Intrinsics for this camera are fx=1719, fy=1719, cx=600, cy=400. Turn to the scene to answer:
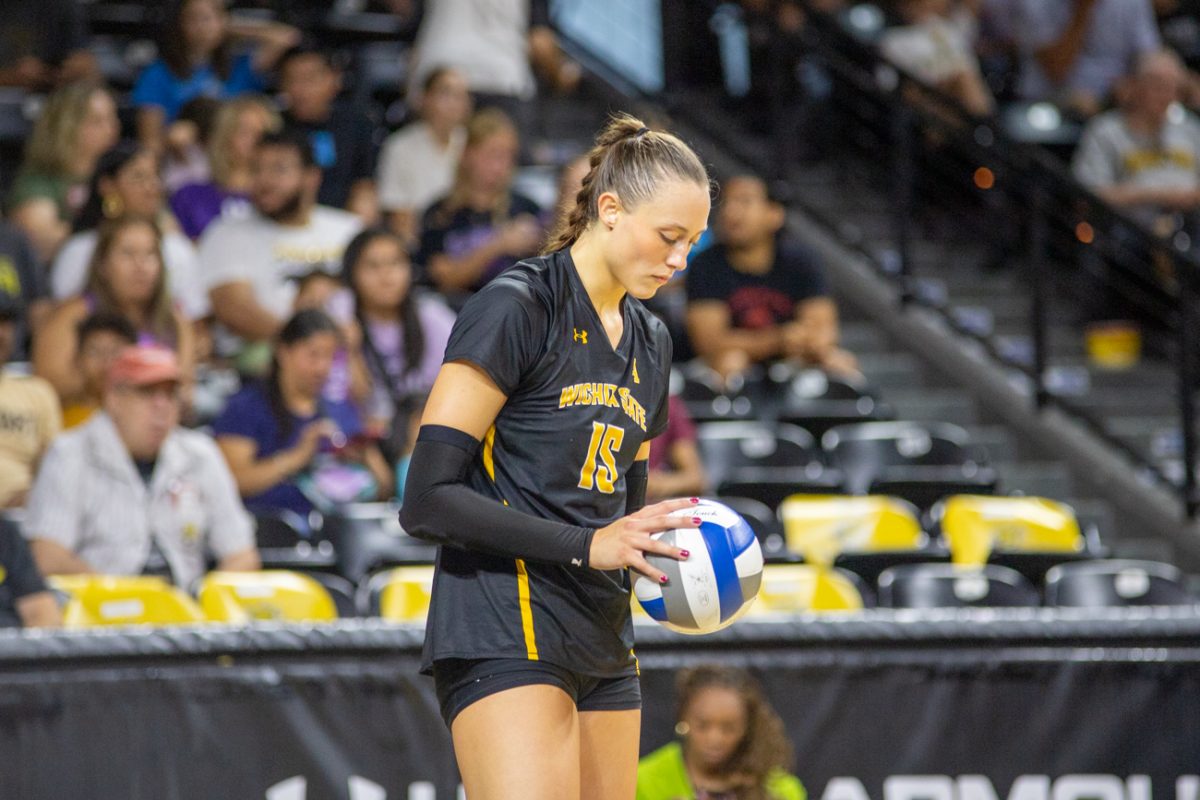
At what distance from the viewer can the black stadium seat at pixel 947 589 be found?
5945mm

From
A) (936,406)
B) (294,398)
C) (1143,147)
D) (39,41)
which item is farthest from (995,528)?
(39,41)

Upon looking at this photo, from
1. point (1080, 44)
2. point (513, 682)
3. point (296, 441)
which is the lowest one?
point (513, 682)

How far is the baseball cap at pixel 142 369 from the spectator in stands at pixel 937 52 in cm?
567

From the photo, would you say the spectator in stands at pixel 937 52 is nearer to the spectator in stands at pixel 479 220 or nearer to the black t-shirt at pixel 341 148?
the spectator in stands at pixel 479 220

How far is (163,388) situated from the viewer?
633cm

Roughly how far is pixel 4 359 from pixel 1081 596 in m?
4.26

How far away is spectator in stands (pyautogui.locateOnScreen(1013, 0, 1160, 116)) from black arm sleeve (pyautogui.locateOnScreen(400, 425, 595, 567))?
872cm

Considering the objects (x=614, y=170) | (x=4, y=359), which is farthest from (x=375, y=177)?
(x=614, y=170)

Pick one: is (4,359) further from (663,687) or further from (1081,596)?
(1081,596)

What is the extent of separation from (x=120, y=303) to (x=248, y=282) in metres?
0.87

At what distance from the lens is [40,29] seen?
428 inches

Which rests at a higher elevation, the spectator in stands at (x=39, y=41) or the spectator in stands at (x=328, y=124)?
the spectator in stands at (x=39, y=41)

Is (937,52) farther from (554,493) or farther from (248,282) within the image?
(554,493)

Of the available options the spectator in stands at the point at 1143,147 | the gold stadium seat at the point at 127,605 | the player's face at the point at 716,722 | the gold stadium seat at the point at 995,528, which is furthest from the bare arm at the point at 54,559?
the spectator in stands at the point at 1143,147
